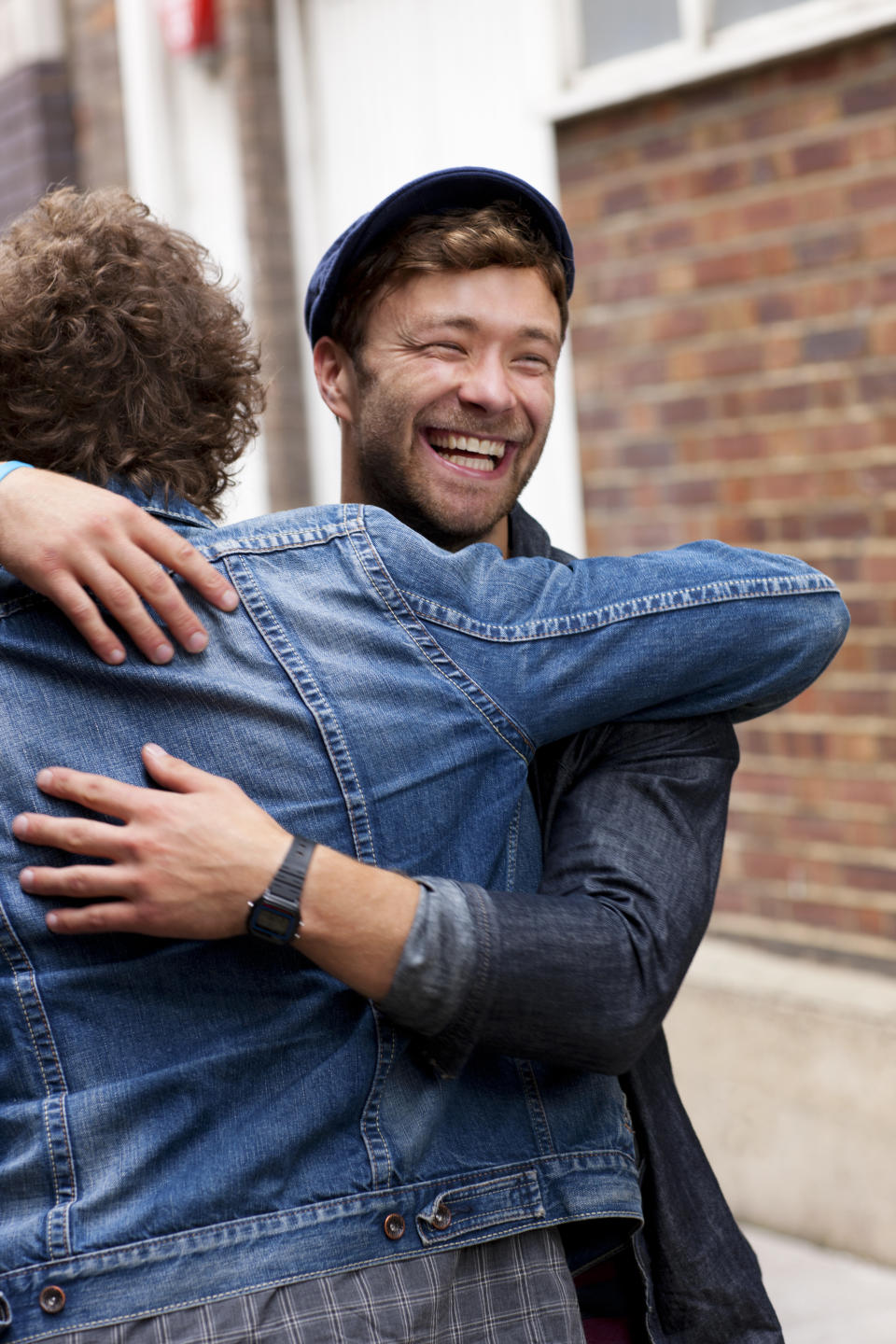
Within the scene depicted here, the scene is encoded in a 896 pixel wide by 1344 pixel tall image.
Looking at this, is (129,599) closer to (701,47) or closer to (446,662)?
(446,662)

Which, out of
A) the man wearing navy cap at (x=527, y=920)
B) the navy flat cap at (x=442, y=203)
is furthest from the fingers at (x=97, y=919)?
the navy flat cap at (x=442, y=203)

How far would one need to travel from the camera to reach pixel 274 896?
53.1 inches

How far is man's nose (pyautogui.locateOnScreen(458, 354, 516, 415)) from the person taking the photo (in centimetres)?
198

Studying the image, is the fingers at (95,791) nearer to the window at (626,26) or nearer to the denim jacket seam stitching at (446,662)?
the denim jacket seam stitching at (446,662)

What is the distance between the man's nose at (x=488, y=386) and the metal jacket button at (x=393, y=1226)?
1036 mm

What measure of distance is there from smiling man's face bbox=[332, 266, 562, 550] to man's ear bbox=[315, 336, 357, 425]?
0.07 meters

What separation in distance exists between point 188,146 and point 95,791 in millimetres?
4784

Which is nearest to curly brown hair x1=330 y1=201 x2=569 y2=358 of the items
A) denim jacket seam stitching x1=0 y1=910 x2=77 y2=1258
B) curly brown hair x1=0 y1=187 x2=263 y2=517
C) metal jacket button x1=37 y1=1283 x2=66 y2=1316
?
curly brown hair x1=0 y1=187 x2=263 y2=517

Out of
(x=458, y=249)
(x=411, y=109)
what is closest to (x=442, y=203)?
(x=458, y=249)

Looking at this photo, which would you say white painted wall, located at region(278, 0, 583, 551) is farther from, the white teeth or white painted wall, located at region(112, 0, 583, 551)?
the white teeth

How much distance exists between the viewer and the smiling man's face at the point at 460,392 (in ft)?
6.54

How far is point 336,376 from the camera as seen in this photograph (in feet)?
7.21

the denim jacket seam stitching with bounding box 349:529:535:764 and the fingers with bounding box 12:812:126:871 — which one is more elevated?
the denim jacket seam stitching with bounding box 349:529:535:764

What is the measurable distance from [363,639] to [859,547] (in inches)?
97.0
